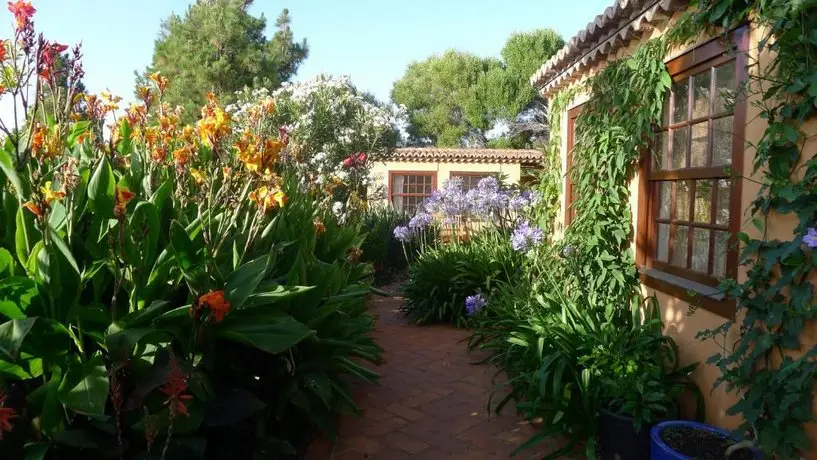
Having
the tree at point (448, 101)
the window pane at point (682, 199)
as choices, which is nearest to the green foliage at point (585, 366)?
the window pane at point (682, 199)

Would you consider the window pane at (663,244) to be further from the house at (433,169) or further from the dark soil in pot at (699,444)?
the house at (433,169)

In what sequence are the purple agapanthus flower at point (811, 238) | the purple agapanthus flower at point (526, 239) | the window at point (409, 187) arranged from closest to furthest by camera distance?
the purple agapanthus flower at point (811, 238), the purple agapanthus flower at point (526, 239), the window at point (409, 187)

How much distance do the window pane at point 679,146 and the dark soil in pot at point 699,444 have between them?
1601 mm

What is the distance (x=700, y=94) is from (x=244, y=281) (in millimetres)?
2780

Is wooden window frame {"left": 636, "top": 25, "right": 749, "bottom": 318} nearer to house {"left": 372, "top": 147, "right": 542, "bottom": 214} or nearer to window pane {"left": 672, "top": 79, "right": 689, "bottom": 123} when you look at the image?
window pane {"left": 672, "top": 79, "right": 689, "bottom": 123}

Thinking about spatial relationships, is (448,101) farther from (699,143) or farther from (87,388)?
(87,388)

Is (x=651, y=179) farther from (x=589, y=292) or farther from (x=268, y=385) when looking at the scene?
(x=268, y=385)

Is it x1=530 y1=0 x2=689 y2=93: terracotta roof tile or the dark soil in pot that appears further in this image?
x1=530 y1=0 x2=689 y2=93: terracotta roof tile

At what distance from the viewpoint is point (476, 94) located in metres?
26.4

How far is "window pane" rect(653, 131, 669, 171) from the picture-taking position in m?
3.78

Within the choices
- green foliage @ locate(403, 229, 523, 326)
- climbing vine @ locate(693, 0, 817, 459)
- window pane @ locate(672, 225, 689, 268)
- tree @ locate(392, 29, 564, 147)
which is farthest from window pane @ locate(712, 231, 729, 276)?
tree @ locate(392, 29, 564, 147)

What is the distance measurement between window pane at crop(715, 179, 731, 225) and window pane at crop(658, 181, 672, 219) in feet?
1.76

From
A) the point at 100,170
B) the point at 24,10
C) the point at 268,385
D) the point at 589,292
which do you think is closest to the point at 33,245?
the point at 100,170

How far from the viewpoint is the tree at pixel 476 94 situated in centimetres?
2550
